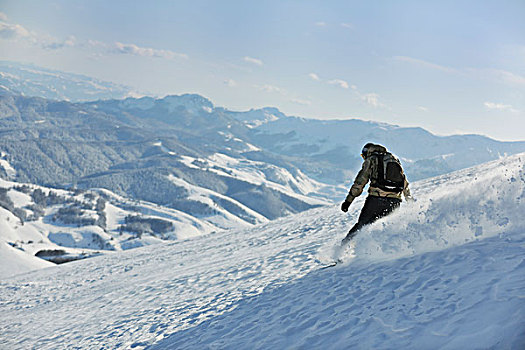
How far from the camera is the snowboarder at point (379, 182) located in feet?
31.9

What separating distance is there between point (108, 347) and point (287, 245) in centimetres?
977

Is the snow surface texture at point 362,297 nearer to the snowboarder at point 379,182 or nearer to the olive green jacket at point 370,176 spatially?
the snowboarder at point 379,182

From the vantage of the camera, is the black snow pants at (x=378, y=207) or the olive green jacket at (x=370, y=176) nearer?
the olive green jacket at (x=370, y=176)

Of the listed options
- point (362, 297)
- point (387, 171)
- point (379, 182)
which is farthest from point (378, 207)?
point (362, 297)

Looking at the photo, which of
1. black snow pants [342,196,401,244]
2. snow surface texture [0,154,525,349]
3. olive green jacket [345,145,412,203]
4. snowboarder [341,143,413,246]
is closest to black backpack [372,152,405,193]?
snowboarder [341,143,413,246]

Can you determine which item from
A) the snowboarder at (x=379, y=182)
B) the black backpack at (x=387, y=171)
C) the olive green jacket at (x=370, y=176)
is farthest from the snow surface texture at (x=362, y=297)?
the black backpack at (x=387, y=171)

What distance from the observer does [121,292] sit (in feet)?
55.6

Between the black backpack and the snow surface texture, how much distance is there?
2.99ft

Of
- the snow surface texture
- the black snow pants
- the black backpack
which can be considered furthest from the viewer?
the black snow pants

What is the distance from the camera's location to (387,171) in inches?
383

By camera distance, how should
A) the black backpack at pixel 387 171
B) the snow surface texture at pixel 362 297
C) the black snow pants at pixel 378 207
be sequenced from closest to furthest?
1. the snow surface texture at pixel 362 297
2. the black backpack at pixel 387 171
3. the black snow pants at pixel 378 207

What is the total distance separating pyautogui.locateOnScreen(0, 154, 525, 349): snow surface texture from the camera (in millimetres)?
6395

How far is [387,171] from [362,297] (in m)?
3.21

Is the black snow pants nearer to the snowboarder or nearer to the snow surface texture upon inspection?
the snowboarder
